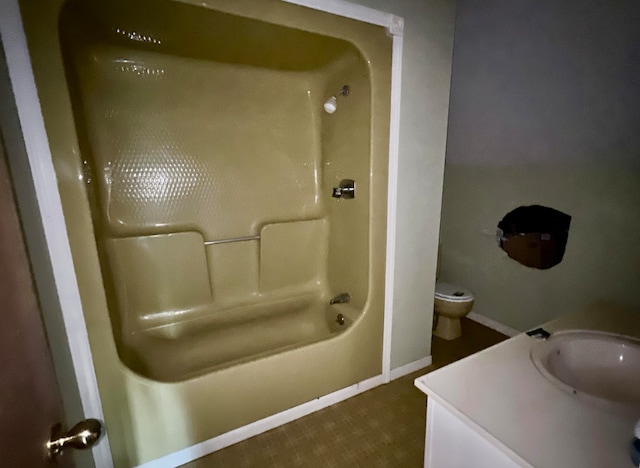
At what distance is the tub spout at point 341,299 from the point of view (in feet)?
6.56

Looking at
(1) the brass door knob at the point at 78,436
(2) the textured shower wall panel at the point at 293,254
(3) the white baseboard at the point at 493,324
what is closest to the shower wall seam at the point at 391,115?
(2) the textured shower wall panel at the point at 293,254

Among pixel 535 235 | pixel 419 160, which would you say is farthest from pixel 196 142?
pixel 535 235

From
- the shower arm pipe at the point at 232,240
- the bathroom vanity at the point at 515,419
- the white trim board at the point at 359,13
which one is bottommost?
the bathroom vanity at the point at 515,419

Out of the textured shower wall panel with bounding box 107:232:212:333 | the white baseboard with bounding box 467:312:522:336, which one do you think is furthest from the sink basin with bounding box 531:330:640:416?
the textured shower wall panel with bounding box 107:232:212:333

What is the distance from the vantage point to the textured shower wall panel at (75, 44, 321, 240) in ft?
5.63

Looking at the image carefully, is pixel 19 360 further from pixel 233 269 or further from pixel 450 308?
pixel 450 308

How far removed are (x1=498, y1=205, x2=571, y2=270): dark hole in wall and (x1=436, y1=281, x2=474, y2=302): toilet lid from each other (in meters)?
0.46

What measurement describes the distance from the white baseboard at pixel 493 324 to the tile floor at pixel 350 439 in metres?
1.06

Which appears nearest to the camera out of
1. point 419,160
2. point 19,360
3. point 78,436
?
point 19,360

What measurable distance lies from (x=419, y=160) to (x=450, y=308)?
1157mm

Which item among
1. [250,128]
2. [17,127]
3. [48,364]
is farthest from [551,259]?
[17,127]

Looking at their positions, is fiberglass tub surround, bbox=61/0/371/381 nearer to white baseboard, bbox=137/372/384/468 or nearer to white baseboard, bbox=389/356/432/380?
white baseboard, bbox=137/372/384/468

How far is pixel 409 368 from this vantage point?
200 centimetres

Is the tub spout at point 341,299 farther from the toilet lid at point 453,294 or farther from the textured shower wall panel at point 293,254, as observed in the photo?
the toilet lid at point 453,294
